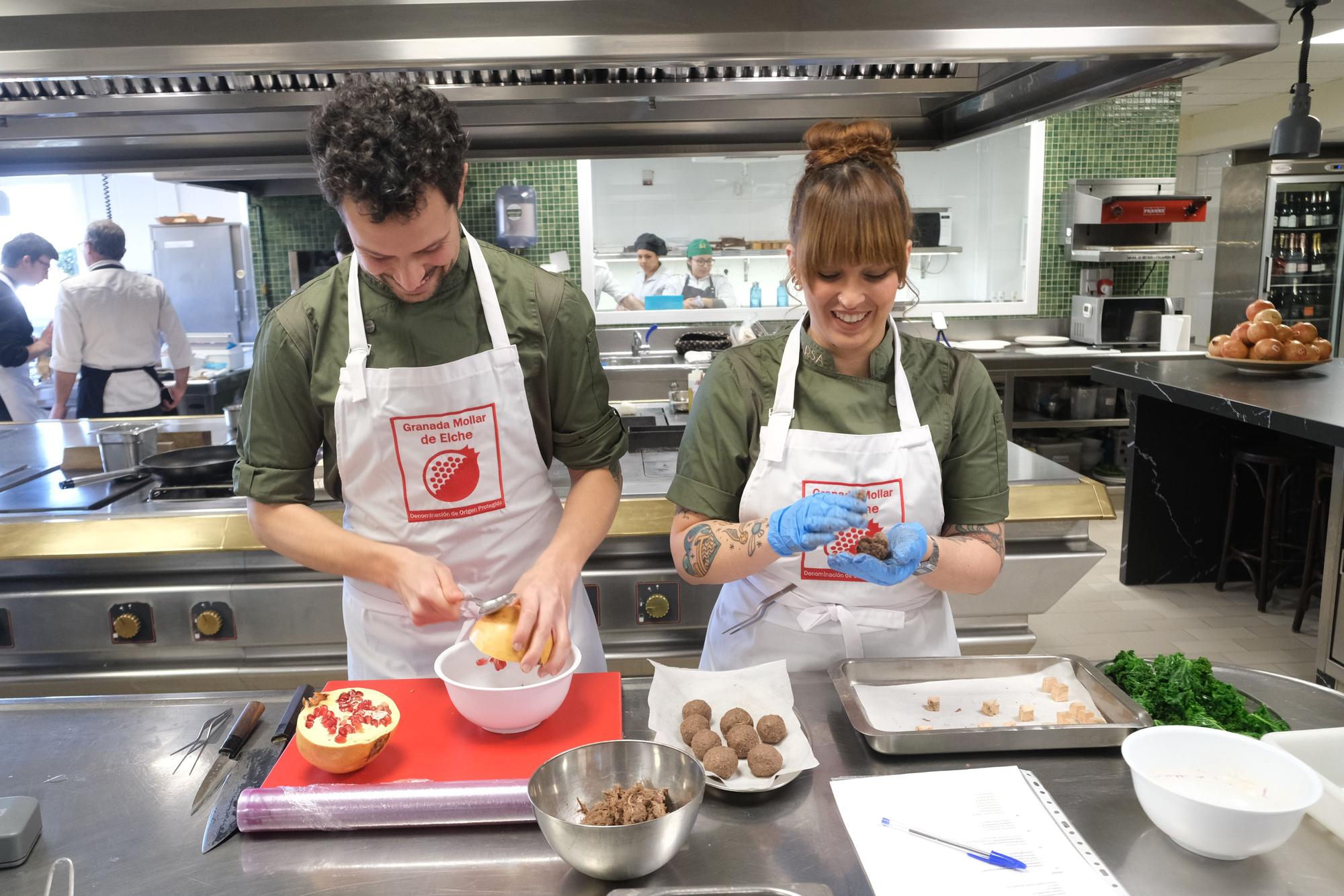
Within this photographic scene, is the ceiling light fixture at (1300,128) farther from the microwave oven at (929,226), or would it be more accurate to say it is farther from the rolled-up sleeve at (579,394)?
the rolled-up sleeve at (579,394)

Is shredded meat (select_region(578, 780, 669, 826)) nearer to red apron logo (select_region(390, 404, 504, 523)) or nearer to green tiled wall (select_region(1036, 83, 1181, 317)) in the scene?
red apron logo (select_region(390, 404, 504, 523))

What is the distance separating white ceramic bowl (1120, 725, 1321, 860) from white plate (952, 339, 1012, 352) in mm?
5668

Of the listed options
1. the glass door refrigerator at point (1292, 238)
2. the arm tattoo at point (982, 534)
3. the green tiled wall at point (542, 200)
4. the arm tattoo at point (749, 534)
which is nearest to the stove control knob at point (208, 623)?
the arm tattoo at point (749, 534)

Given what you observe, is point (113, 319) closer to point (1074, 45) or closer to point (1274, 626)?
point (1074, 45)

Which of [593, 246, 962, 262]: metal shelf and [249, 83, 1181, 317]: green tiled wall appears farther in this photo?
[593, 246, 962, 262]: metal shelf

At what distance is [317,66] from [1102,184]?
6595 millimetres

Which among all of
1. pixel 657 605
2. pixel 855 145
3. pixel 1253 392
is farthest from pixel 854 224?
pixel 1253 392

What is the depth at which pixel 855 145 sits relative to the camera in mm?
1603

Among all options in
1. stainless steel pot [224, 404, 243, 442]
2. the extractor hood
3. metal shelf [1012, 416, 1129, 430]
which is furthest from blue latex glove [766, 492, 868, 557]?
metal shelf [1012, 416, 1129, 430]

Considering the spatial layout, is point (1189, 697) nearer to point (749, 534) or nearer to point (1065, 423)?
point (749, 534)

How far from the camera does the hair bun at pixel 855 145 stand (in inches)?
62.9

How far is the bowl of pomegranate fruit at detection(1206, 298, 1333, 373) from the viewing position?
3.94 metres

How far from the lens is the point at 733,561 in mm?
1577

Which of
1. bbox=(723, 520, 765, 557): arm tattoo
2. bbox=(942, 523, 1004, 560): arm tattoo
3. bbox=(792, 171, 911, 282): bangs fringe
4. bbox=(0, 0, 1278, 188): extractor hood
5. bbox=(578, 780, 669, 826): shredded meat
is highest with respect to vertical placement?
bbox=(0, 0, 1278, 188): extractor hood
